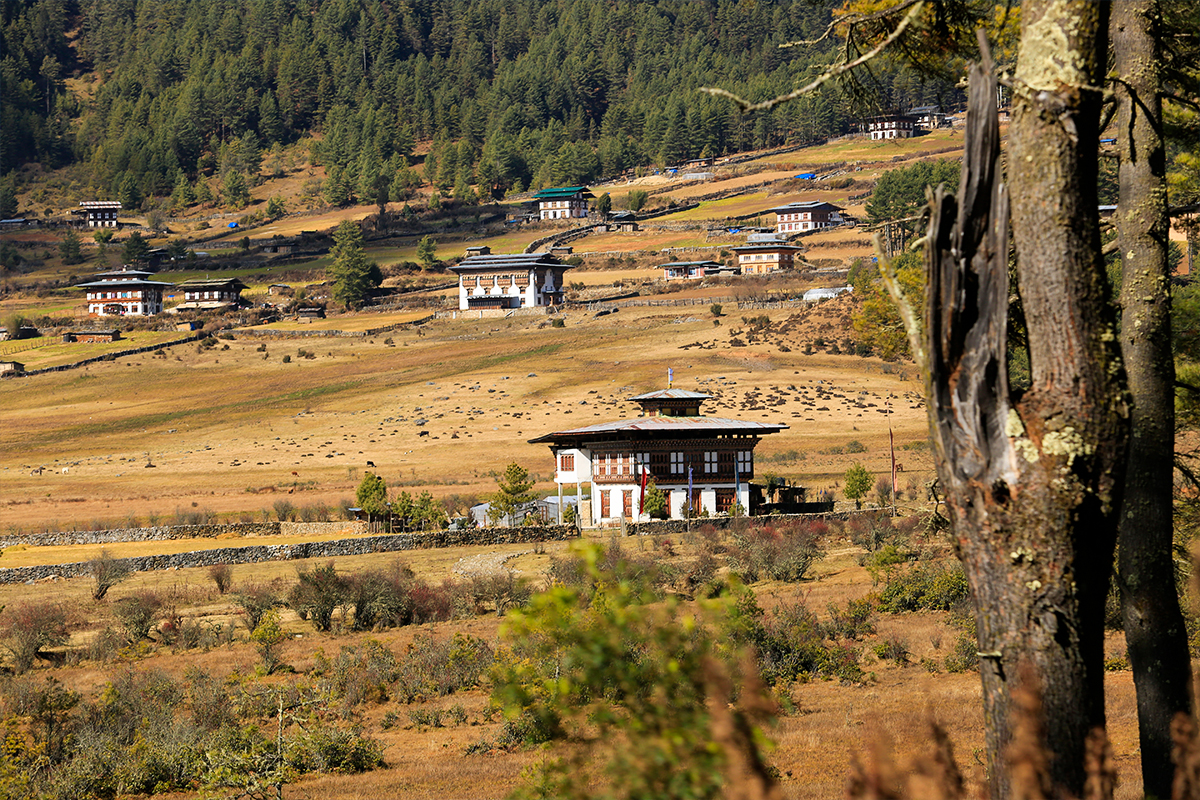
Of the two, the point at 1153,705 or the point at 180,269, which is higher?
the point at 180,269

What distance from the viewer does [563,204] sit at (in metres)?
191

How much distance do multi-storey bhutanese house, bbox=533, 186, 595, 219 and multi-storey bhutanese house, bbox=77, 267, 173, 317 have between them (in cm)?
6864

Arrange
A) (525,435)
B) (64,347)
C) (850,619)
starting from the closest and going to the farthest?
(850,619), (525,435), (64,347)

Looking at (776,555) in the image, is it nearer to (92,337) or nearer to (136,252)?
(92,337)

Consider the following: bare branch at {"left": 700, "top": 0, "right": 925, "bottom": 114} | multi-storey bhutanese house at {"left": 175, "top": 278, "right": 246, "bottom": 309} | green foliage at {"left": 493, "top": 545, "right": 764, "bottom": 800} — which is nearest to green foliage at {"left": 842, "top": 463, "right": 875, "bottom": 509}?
bare branch at {"left": 700, "top": 0, "right": 925, "bottom": 114}

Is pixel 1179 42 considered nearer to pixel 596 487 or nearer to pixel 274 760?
pixel 274 760

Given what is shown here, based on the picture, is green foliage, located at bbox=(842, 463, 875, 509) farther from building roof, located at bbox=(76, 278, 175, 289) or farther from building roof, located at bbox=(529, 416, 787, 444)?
building roof, located at bbox=(76, 278, 175, 289)

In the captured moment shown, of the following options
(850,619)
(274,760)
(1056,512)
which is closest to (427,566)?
(850,619)

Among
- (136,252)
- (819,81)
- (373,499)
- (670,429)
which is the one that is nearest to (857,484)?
(670,429)

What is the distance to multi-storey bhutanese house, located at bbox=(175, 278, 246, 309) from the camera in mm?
142250

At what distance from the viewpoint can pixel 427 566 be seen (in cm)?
4381

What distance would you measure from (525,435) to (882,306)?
61.1m

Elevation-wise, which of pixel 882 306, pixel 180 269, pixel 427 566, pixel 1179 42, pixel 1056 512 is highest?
pixel 180 269

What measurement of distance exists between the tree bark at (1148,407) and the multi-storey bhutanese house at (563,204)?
181 m
